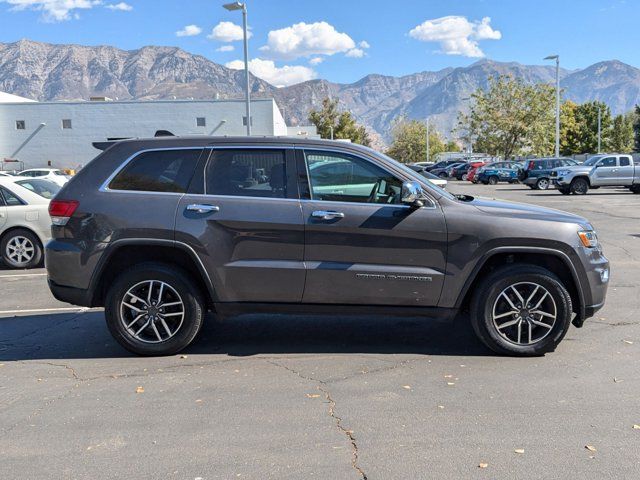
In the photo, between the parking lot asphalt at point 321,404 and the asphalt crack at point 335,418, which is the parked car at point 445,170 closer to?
the parking lot asphalt at point 321,404

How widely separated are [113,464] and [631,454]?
3.03 meters

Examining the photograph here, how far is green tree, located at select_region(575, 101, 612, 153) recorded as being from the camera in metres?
78.2

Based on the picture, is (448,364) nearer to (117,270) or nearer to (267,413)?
(267,413)

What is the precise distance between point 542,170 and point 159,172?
29.8 meters

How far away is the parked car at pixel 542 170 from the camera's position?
104 ft

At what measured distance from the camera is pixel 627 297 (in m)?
7.43

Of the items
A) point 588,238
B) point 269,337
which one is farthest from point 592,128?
point 269,337

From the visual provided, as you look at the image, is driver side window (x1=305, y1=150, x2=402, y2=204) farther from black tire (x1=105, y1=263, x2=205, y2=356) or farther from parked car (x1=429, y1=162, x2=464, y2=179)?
parked car (x1=429, y1=162, x2=464, y2=179)

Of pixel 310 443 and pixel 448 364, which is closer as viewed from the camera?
pixel 310 443

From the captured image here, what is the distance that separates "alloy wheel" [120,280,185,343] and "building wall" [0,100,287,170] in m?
41.1

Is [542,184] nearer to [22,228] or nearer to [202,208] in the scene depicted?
[22,228]

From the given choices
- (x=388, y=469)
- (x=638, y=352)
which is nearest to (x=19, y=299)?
(x=388, y=469)

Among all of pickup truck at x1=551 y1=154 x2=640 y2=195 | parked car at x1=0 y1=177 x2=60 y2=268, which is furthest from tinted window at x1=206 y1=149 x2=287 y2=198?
pickup truck at x1=551 y1=154 x2=640 y2=195

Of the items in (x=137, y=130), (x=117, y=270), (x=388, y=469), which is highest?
(x=137, y=130)
